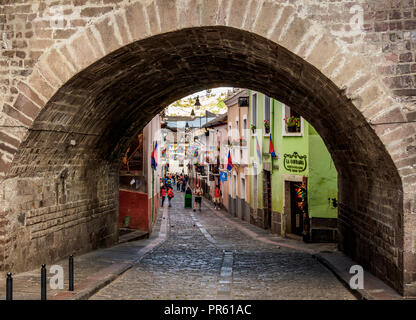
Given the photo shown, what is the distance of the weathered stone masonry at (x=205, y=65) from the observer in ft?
28.7

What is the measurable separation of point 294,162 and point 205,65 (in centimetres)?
883

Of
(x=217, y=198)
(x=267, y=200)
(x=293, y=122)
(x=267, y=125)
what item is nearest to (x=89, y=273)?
(x=293, y=122)

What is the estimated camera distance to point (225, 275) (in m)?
12.0

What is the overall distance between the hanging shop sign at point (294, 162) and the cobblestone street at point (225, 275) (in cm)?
314

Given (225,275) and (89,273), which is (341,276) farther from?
(89,273)

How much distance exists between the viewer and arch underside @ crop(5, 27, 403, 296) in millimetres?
9484

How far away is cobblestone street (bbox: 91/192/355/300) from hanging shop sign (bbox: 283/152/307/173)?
3.14 metres

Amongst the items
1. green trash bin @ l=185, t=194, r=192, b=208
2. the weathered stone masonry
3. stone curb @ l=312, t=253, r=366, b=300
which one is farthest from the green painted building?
green trash bin @ l=185, t=194, r=192, b=208

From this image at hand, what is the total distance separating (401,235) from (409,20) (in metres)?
3.35

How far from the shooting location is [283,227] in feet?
72.6

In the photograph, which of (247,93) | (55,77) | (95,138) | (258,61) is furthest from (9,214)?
(247,93)

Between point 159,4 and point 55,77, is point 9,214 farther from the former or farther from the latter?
point 159,4

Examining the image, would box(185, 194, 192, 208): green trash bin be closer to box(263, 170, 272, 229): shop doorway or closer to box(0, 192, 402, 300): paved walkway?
box(263, 170, 272, 229): shop doorway

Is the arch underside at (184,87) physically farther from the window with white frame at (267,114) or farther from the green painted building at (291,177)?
the window with white frame at (267,114)
